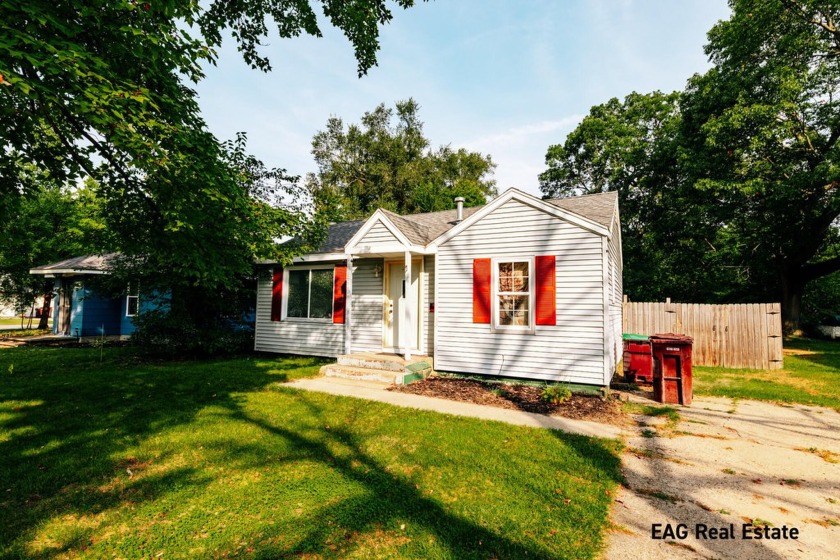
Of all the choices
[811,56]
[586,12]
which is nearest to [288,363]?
[586,12]

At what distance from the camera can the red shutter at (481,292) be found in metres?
8.24

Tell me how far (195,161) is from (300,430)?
13.0 feet

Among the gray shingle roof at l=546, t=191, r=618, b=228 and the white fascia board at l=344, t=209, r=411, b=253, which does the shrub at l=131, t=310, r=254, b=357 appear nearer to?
the white fascia board at l=344, t=209, r=411, b=253

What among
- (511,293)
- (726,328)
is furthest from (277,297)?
(726,328)

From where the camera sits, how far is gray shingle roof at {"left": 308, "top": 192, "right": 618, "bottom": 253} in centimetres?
817

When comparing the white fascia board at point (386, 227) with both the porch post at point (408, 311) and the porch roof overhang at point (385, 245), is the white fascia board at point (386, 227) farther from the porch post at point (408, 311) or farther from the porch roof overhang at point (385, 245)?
the porch post at point (408, 311)

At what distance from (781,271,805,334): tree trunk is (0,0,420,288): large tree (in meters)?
22.9

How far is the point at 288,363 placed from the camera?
10.5 meters

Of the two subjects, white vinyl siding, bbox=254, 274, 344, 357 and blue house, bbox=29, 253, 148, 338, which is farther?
blue house, bbox=29, 253, 148, 338

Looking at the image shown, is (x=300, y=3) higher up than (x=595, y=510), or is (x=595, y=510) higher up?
(x=300, y=3)

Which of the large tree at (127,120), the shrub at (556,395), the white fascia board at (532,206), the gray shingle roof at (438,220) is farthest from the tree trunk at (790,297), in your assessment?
the large tree at (127,120)

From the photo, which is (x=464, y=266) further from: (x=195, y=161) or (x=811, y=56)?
(x=811, y=56)

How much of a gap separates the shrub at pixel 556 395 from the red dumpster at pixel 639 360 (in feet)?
8.14

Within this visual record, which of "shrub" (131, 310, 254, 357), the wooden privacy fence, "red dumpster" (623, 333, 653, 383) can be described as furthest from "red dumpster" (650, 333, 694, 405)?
"shrub" (131, 310, 254, 357)
